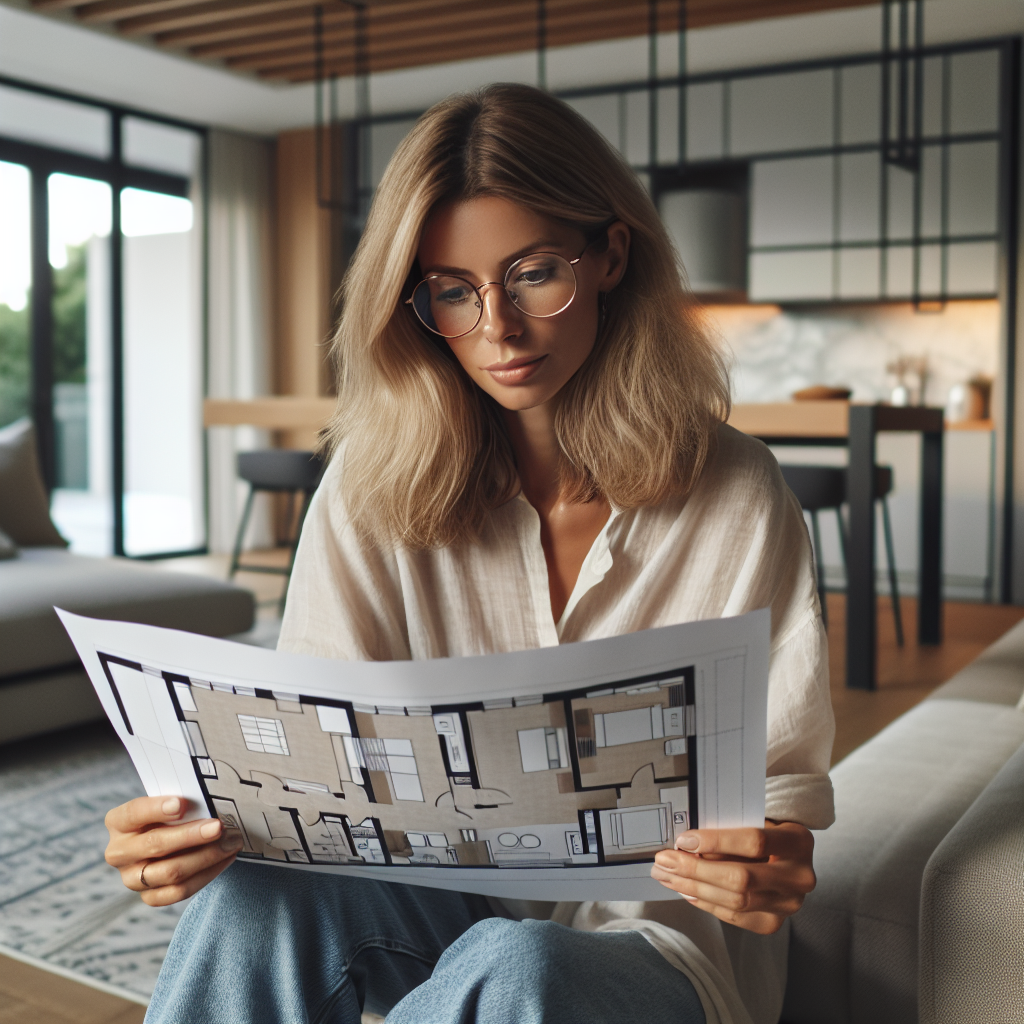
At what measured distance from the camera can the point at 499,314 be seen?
953mm

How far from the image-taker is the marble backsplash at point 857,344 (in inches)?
210

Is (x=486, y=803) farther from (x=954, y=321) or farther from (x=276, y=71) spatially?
(x=276, y=71)

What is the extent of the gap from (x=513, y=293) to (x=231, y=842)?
506 mm

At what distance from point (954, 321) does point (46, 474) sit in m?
4.71

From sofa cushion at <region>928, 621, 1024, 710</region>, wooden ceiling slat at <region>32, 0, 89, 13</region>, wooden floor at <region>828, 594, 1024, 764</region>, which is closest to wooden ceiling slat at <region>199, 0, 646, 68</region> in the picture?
wooden ceiling slat at <region>32, 0, 89, 13</region>

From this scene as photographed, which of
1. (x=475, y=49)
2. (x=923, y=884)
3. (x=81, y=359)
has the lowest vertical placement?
(x=923, y=884)

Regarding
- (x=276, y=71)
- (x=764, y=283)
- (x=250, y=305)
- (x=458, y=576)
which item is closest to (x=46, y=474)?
(x=250, y=305)

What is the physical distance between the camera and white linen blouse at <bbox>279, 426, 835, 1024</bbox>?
93 centimetres

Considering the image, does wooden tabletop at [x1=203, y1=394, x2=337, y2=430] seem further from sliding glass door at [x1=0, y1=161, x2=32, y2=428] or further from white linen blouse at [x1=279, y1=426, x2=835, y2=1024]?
white linen blouse at [x1=279, y1=426, x2=835, y2=1024]

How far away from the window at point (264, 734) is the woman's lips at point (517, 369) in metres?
0.37

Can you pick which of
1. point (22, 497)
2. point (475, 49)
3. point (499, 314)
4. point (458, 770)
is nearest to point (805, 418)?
point (22, 497)

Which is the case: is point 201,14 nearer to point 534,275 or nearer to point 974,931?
point 534,275

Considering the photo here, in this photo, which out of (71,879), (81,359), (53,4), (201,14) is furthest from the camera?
(81,359)

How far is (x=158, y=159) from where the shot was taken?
6418 mm
